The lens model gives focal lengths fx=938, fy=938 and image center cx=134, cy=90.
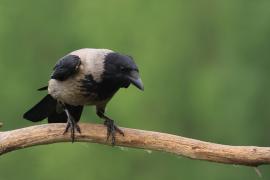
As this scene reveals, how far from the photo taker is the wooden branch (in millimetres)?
7551

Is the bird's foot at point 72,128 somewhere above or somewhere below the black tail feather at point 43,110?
above

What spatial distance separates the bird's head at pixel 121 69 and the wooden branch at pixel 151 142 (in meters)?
0.44

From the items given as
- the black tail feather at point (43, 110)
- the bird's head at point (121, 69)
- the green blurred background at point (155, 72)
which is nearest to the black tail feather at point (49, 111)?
the black tail feather at point (43, 110)

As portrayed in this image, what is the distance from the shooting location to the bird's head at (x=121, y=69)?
26.7 ft

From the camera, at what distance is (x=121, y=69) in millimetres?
8211

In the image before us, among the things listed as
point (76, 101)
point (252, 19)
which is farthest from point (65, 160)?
point (76, 101)

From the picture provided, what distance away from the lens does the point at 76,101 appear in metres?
8.62

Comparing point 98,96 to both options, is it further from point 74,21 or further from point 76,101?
point 74,21

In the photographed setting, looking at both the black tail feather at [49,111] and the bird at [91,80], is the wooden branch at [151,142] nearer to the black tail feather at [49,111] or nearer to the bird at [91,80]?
the bird at [91,80]

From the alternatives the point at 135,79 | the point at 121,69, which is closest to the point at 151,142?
the point at 135,79

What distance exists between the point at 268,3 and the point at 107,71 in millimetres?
15747

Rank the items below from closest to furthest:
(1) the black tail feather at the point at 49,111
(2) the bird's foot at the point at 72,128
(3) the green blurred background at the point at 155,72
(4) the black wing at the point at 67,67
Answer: (2) the bird's foot at the point at 72,128 < (4) the black wing at the point at 67,67 < (1) the black tail feather at the point at 49,111 < (3) the green blurred background at the point at 155,72

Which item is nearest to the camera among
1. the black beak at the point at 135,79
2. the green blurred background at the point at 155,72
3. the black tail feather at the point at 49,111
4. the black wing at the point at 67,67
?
the black beak at the point at 135,79

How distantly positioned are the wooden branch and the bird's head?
0.44 m
